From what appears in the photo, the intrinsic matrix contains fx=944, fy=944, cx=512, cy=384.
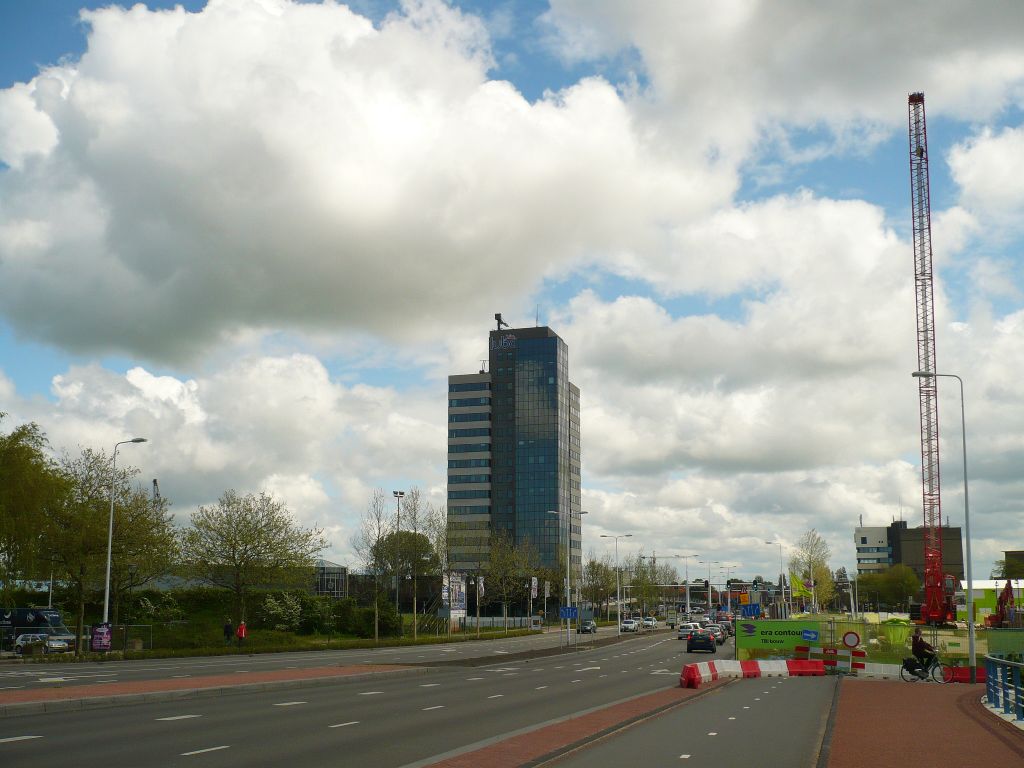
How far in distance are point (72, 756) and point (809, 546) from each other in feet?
382

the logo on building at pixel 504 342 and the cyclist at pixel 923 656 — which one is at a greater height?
the logo on building at pixel 504 342

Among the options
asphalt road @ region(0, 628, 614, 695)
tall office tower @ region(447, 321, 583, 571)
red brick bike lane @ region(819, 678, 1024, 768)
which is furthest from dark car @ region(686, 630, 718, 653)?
tall office tower @ region(447, 321, 583, 571)

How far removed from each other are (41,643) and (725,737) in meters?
47.1

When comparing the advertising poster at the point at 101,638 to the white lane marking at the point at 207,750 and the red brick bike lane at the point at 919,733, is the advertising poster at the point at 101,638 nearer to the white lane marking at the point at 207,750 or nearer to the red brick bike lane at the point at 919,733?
the white lane marking at the point at 207,750

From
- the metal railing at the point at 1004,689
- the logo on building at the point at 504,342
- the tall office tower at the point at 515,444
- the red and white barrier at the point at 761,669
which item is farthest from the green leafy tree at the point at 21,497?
the logo on building at the point at 504,342

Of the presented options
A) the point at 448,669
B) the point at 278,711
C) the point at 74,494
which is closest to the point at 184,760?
the point at 278,711

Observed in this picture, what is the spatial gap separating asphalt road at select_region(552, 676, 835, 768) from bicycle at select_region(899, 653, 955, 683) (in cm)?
955

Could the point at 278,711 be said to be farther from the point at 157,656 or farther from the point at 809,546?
the point at 809,546

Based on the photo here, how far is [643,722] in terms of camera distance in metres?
20.8

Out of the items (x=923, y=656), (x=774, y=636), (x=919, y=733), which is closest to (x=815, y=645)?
(x=774, y=636)

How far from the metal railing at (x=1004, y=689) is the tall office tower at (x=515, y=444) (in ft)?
496

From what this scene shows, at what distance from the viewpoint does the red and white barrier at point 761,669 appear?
1407 inches

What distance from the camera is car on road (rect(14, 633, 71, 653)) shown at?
172 ft

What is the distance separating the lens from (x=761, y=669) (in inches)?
1628
